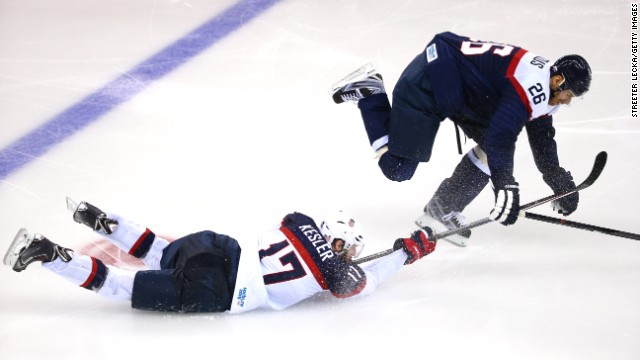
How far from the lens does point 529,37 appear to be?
5375 mm

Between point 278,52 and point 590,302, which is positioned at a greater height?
point 278,52

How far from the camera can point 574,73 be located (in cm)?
342

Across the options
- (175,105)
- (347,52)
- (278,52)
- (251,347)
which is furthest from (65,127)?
(251,347)

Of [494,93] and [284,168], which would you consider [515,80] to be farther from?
[284,168]

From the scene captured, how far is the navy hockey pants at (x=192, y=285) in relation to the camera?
3283 millimetres

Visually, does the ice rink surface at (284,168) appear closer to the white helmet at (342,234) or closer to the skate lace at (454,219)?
the skate lace at (454,219)

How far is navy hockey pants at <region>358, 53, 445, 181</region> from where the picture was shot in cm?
374

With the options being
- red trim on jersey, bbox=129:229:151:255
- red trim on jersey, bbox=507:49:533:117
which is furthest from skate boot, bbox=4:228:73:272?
red trim on jersey, bbox=507:49:533:117

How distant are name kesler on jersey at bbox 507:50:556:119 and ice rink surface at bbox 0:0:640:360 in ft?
2.36

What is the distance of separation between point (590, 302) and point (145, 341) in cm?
166

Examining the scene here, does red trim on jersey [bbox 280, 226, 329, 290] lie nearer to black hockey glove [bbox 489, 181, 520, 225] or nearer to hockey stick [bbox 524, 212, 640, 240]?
black hockey glove [bbox 489, 181, 520, 225]

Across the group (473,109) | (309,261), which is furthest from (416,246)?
(473,109)

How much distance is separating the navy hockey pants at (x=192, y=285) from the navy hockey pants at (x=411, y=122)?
0.90 meters

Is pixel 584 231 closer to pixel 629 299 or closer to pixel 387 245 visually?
pixel 629 299
